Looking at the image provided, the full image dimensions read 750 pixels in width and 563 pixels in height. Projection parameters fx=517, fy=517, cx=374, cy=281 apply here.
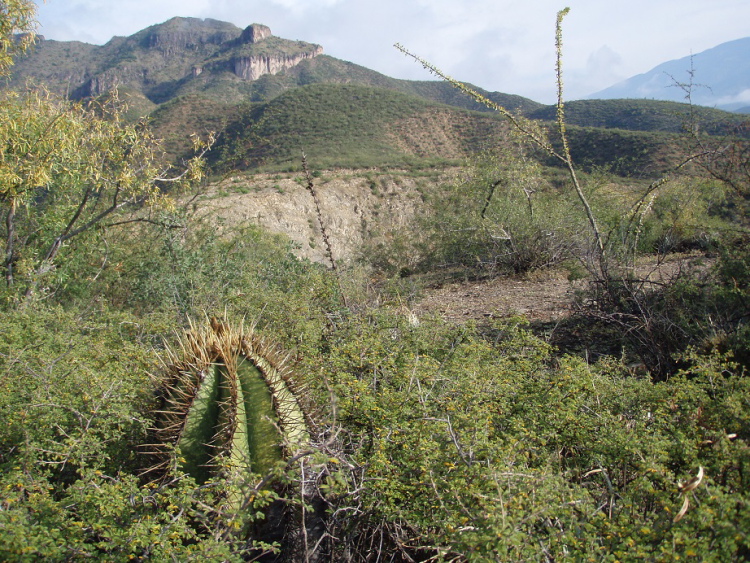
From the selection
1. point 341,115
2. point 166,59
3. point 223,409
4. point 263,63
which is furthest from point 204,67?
point 223,409

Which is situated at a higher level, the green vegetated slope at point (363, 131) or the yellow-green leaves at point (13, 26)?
the green vegetated slope at point (363, 131)

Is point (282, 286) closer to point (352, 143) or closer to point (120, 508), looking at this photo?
point (120, 508)

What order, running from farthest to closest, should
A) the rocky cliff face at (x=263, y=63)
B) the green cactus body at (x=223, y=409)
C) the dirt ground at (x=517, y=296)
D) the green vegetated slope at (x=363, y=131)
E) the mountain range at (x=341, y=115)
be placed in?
1. the rocky cliff face at (x=263, y=63)
2. the green vegetated slope at (x=363, y=131)
3. the mountain range at (x=341, y=115)
4. the dirt ground at (x=517, y=296)
5. the green cactus body at (x=223, y=409)

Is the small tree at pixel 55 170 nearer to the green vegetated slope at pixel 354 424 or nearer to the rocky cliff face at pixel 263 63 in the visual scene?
the green vegetated slope at pixel 354 424

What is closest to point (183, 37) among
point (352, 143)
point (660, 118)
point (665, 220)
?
point (352, 143)

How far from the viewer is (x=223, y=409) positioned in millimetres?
2492

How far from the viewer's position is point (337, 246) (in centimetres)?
3020

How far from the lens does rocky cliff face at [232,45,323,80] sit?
282 ft

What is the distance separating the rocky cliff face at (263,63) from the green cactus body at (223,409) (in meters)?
89.1

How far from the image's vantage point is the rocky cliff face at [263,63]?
8587cm

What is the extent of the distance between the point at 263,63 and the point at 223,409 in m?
95.3

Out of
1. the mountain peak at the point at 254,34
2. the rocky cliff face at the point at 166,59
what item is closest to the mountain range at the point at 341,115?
the rocky cliff face at the point at 166,59

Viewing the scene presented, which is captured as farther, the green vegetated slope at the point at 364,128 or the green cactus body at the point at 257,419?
the green vegetated slope at the point at 364,128

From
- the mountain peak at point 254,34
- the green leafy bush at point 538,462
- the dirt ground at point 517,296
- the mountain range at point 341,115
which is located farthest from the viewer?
the mountain peak at point 254,34
